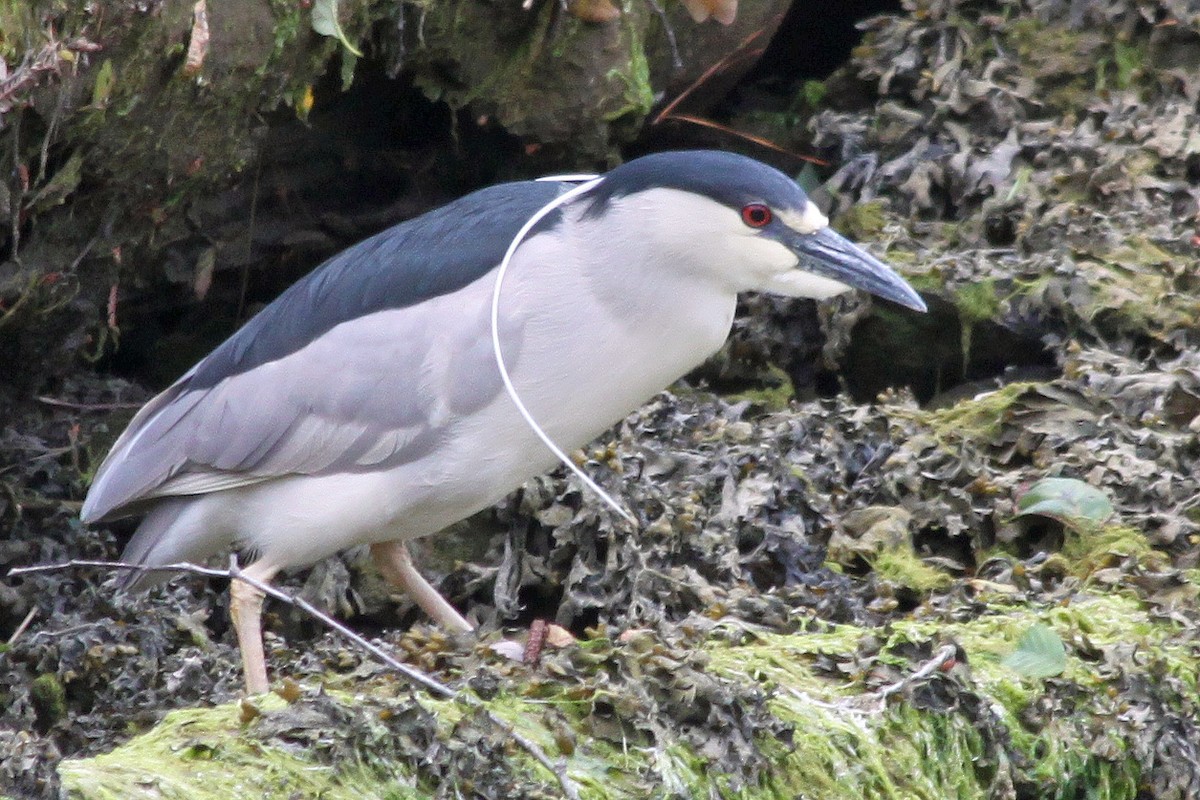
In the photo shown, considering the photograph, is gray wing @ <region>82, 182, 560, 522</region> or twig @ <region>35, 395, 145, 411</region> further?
twig @ <region>35, 395, 145, 411</region>

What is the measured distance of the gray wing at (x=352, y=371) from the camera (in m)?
3.40

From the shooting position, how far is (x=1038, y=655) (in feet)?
10.4

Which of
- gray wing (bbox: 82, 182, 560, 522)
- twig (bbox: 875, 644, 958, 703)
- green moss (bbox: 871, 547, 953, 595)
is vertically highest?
gray wing (bbox: 82, 182, 560, 522)

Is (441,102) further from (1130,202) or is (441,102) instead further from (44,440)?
(1130,202)

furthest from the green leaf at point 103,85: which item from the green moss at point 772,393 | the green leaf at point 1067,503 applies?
the green leaf at point 1067,503

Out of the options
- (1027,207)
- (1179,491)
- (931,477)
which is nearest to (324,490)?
(931,477)

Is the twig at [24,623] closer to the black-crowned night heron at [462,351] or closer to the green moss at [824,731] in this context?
the black-crowned night heron at [462,351]

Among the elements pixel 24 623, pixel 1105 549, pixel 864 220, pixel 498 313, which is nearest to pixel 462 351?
pixel 498 313

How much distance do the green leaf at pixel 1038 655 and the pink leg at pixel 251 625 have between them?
4.78 feet

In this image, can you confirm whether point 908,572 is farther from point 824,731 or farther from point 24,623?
point 24,623

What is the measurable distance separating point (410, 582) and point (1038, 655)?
1.38 meters

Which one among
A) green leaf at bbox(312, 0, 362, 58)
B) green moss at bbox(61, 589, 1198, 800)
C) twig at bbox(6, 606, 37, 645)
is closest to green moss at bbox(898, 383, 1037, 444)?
green moss at bbox(61, 589, 1198, 800)

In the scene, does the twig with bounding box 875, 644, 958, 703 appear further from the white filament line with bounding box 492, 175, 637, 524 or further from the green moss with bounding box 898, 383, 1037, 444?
the green moss with bounding box 898, 383, 1037, 444

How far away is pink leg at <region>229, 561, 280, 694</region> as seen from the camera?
3314mm
